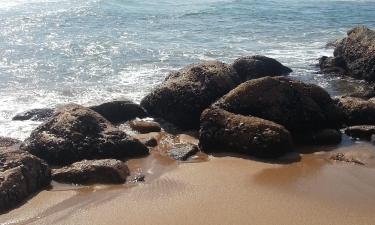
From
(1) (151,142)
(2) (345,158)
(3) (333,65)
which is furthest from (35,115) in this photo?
(3) (333,65)

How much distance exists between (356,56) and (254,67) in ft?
13.1

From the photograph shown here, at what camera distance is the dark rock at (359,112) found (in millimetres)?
11062

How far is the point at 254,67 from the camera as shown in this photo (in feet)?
49.7

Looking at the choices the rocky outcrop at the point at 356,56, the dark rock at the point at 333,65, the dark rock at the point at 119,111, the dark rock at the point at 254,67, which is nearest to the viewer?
the dark rock at the point at 119,111

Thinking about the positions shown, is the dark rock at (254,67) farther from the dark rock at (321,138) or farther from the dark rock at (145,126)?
the dark rock at (321,138)

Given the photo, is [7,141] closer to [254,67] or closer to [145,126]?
[145,126]

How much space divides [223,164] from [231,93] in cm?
205

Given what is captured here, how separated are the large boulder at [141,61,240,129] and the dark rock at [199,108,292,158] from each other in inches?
45.8

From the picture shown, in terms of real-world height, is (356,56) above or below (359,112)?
above

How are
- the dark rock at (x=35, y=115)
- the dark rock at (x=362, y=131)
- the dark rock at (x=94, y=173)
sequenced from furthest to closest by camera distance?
the dark rock at (x=35, y=115)
the dark rock at (x=362, y=131)
the dark rock at (x=94, y=173)

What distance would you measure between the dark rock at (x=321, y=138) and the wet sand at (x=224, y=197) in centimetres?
96

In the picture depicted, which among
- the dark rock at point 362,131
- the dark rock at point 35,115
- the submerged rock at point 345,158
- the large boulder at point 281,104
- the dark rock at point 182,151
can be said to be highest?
the large boulder at point 281,104

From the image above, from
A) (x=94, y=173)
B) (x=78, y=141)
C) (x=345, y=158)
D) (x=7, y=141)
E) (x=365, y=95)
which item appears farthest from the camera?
(x=365, y=95)

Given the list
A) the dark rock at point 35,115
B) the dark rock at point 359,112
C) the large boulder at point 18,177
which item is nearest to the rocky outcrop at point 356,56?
the dark rock at point 359,112
